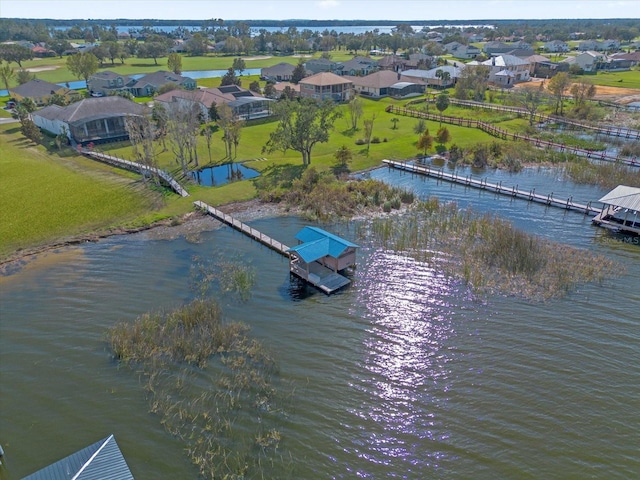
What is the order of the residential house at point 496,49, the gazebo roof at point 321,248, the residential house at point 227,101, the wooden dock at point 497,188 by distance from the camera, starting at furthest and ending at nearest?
the residential house at point 496,49
the residential house at point 227,101
the wooden dock at point 497,188
the gazebo roof at point 321,248

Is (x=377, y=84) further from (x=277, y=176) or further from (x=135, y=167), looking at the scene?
(x=135, y=167)

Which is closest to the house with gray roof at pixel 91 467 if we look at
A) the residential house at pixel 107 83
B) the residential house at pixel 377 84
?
the residential house at pixel 377 84

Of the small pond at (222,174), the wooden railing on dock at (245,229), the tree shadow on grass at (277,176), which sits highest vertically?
the tree shadow on grass at (277,176)

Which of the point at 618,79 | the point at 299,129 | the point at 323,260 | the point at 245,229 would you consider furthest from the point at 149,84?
the point at 618,79

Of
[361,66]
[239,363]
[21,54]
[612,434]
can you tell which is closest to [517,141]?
[612,434]

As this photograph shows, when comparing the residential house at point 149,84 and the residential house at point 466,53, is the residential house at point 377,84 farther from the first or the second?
the residential house at point 466,53

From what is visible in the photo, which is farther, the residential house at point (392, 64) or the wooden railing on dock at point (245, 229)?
A: the residential house at point (392, 64)

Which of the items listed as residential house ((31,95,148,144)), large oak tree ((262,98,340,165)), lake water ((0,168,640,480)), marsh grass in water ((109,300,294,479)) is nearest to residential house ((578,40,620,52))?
large oak tree ((262,98,340,165))

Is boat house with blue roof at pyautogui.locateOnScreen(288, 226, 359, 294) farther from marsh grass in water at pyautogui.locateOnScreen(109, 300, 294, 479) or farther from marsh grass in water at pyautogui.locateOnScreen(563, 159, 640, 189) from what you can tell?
marsh grass in water at pyautogui.locateOnScreen(563, 159, 640, 189)
